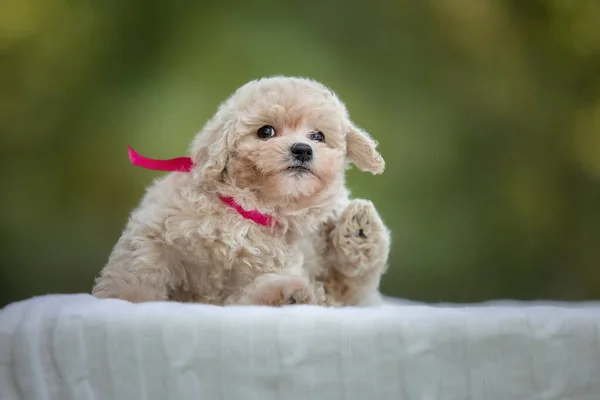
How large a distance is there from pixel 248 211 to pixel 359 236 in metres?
0.16

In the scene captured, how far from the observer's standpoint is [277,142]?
2.73 feet

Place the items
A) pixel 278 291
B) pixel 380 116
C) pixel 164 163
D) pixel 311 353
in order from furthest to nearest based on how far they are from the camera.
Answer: pixel 380 116
pixel 164 163
pixel 278 291
pixel 311 353

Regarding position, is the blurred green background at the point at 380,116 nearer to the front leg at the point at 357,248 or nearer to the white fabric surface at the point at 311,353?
the front leg at the point at 357,248

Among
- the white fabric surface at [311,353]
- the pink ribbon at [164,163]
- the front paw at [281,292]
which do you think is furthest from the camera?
the pink ribbon at [164,163]

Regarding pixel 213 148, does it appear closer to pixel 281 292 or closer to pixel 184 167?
pixel 184 167

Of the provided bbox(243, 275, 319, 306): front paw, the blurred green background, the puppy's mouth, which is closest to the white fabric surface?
bbox(243, 275, 319, 306): front paw

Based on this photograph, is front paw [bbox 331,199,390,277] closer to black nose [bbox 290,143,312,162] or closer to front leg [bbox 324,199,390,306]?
front leg [bbox 324,199,390,306]

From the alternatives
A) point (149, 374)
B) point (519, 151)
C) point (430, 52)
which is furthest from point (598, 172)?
point (149, 374)

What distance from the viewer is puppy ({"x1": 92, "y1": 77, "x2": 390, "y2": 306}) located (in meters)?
0.83

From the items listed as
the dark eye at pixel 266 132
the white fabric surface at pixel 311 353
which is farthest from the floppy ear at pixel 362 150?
the white fabric surface at pixel 311 353

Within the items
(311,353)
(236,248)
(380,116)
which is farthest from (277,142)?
(380,116)

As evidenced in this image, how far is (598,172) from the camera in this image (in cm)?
140

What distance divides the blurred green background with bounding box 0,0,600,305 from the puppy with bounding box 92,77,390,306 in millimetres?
318

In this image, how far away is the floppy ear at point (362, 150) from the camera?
93 cm
